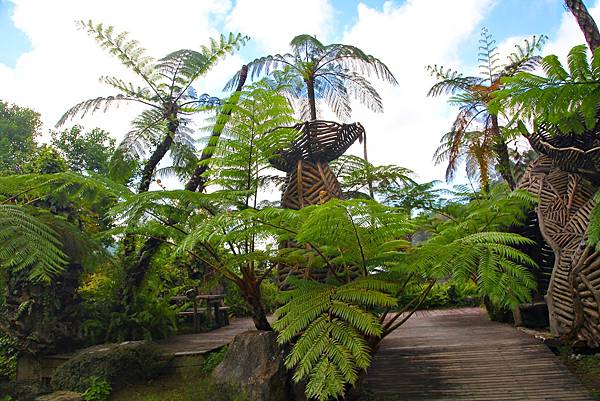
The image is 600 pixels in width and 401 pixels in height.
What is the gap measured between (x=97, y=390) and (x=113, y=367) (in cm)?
26

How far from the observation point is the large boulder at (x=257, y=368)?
2.58 meters

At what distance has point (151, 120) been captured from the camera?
16.8 feet

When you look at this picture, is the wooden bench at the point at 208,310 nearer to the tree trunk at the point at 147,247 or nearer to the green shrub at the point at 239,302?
the tree trunk at the point at 147,247

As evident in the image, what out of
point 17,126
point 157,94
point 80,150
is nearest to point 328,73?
point 157,94

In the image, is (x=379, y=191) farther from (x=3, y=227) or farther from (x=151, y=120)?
(x=3, y=227)

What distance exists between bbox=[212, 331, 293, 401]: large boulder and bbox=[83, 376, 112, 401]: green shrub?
116 cm

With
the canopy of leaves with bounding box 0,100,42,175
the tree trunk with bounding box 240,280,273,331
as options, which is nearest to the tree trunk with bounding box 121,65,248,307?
the tree trunk with bounding box 240,280,273,331

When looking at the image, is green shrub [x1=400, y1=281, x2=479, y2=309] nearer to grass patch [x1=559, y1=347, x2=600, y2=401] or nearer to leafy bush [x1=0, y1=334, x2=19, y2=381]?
grass patch [x1=559, y1=347, x2=600, y2=401]

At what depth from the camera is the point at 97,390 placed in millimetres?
3240

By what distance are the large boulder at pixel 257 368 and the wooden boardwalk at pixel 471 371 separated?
697 millimetres

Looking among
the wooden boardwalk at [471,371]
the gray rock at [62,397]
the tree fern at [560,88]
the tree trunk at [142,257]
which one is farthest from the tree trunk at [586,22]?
the gray rock at [62,397]

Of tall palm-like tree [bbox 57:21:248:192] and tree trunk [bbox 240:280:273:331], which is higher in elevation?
tall palm-like tree [bbox 57:21:248:192]

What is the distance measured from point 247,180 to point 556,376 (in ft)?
9.23

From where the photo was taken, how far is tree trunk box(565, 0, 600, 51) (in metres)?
3.56
